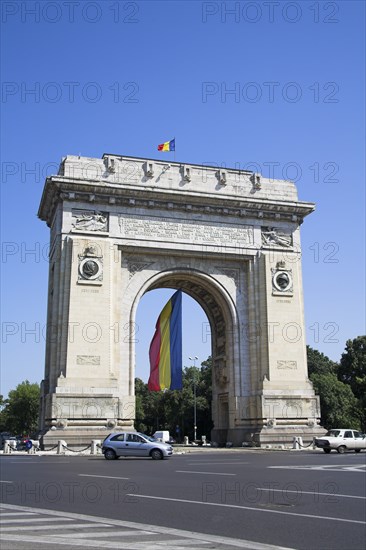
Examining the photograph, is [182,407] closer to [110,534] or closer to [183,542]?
[110,534]

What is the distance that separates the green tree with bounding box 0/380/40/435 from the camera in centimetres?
8950

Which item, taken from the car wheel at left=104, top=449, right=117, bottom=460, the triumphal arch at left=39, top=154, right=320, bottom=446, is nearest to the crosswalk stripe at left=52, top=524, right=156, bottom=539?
the car wheel at left=104, top=449, right=117, bottom=460

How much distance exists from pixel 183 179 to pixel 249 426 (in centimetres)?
1587

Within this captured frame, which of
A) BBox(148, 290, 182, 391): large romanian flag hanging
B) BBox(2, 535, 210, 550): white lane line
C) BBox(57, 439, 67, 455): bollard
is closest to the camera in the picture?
BBox(2, 535, 210, 550): white lane line

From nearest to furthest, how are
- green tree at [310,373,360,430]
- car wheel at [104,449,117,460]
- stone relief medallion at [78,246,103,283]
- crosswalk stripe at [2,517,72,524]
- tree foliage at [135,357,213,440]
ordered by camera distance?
crosswalk stripe at [2,517,72,524], car wheel at [104,449,117,460], stone relief medallion at [78,246,103,283], green tree at [310,373,360,430], tree foliage at [135,357,213,440]

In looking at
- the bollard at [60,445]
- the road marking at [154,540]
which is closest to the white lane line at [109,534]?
the road marking at [154,540]

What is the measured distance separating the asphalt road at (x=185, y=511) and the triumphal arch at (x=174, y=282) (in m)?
17.7

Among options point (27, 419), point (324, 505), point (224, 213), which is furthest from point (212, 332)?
point (27, 419)

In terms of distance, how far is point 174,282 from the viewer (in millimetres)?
40375

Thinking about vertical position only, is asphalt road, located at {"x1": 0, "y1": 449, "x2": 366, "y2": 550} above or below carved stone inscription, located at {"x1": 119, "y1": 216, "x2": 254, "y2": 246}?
below

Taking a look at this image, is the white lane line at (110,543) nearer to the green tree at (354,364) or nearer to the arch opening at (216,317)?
the arch opening at (216,317)

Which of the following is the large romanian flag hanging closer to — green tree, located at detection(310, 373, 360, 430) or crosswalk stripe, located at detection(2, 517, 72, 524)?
green tree, located at detection(310, 373, 360, 430)

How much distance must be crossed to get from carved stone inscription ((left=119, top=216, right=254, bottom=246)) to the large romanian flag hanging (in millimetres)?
4808

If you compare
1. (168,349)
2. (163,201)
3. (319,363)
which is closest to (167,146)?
(163,201)
